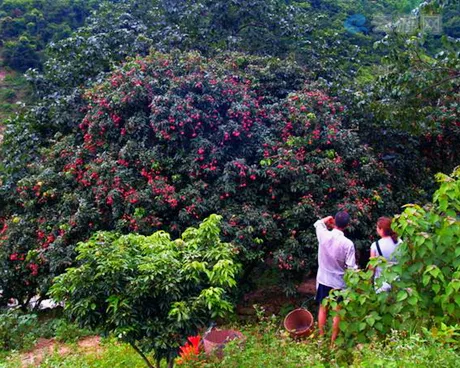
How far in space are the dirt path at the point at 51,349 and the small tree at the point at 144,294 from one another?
2342 millimetres

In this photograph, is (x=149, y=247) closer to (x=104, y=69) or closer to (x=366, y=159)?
(x=366, y=159)

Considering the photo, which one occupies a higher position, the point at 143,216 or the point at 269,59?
the point at 269,59

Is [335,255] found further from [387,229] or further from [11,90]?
[11,90]

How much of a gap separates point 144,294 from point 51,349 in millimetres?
3236

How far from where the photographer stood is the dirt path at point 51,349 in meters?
5.73

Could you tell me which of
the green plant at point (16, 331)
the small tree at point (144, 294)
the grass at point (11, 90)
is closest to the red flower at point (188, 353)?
the small tree at point (144, 294)

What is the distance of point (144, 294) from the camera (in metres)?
3.69

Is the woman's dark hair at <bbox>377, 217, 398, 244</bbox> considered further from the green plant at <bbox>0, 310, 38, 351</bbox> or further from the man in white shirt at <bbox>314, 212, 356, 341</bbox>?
the green plant at <bbox>0, 310, 38, 351</bbox>

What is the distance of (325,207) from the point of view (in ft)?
20.8

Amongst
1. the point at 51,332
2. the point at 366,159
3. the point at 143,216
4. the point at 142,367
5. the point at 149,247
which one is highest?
the point at 149,247

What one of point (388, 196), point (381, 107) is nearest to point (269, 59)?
point (381, 107)

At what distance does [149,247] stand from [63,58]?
694 cm

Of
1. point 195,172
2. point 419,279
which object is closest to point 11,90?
point 195,172

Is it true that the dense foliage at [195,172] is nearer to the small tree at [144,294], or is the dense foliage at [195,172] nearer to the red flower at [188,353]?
the red flower at [188,353]
